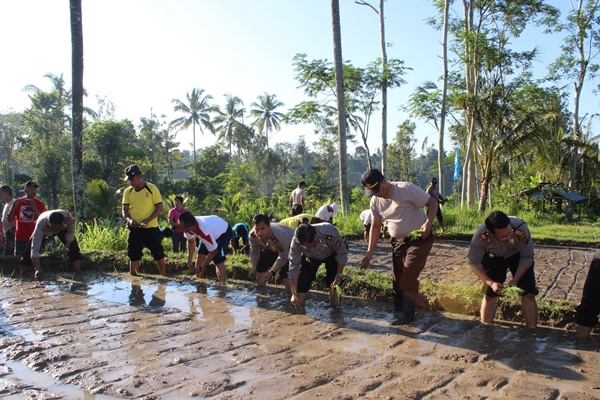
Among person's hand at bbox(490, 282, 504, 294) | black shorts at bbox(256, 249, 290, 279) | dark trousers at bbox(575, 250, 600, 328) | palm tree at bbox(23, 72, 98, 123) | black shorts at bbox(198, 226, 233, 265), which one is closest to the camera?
dark trousers at bbox(575, 250, 600, 328)

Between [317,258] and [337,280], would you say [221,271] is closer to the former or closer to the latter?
[317,258]

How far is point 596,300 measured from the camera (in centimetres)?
455

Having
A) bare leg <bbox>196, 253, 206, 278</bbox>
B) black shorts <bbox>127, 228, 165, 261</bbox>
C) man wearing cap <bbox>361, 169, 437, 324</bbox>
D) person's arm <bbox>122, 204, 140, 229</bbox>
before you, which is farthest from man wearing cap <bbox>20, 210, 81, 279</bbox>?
man wearing cap <bbox>361, 169, 437, 324</bbox>

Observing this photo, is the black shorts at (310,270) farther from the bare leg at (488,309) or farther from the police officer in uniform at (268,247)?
the bare leg at (488,309)

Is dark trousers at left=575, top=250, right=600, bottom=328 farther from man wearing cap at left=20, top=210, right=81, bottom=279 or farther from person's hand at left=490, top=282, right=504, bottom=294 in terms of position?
man wearing cap at left=20, top=210, right=81, bottom=279

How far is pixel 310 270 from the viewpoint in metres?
5.93

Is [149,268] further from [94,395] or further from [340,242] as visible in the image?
[94,395]

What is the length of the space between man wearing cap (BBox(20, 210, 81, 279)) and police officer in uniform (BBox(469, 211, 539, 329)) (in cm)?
600

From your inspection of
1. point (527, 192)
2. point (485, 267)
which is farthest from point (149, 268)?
point (527, 192)

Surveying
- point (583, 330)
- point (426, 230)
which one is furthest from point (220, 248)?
point (583, 330)

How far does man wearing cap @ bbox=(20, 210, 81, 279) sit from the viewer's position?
767cm

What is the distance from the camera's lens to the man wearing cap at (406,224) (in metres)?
5.24

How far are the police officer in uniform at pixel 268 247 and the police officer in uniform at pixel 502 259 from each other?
2258mm

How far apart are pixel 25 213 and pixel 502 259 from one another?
754cm
